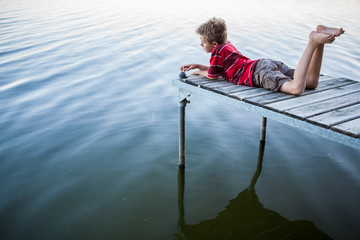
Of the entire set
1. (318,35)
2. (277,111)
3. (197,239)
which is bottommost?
(197,239)

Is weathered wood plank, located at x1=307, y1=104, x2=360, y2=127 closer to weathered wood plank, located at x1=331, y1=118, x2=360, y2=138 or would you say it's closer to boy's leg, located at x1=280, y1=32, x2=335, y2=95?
weathered wood plank, located at x1=331, y1=118, x2=360, y2=138

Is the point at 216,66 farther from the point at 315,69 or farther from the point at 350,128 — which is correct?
the point at 350,128

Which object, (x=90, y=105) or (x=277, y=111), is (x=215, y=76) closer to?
(x=277, y=111)

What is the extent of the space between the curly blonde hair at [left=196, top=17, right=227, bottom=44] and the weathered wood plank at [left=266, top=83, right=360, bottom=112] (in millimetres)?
1361

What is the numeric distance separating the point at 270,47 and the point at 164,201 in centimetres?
928

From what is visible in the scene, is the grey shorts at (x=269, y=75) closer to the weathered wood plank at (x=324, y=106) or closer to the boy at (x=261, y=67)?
the boy at (x=261, y=67)

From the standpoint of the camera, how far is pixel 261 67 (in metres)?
4.13

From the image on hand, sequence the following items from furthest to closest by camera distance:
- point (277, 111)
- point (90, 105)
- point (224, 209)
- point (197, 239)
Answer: point (90, 105), point (224, 209), point (197, 239), point (277, 111)

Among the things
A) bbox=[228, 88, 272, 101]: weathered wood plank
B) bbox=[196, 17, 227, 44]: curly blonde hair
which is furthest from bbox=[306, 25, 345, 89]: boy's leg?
bbox=[196, 17, 227, 44]: curly blonde hair

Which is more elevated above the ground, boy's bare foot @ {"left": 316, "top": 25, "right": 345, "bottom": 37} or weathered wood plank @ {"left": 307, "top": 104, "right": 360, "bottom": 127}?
boy's bare foot @ {"left": 316, "top": 25, "right": 345, "bottom": 37}

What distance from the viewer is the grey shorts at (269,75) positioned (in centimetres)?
388

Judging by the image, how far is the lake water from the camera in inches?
155

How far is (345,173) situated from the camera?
4.82 m

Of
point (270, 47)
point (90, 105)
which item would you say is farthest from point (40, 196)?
point (270, 47)
